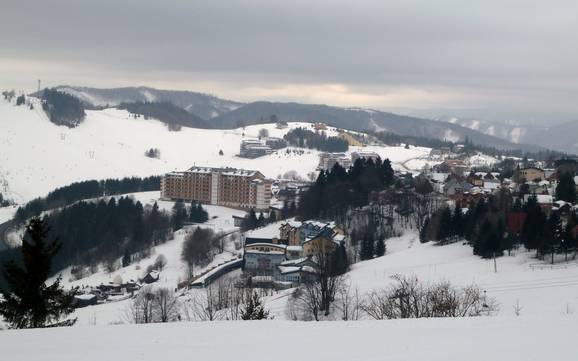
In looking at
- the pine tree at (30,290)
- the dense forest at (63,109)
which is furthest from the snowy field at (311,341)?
the dense forest at (63,109)

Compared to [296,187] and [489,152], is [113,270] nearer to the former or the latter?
[296,187]

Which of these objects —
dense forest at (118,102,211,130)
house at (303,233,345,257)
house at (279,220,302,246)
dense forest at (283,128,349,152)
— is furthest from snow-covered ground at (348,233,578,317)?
dense forest at (118,102,211,130)

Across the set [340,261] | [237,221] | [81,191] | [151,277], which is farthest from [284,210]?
[81,191]

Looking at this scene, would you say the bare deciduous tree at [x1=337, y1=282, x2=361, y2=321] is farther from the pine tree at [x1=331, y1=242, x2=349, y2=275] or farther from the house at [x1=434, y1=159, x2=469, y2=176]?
the house at [x1=434, y1=159, x2=469, y2=176]

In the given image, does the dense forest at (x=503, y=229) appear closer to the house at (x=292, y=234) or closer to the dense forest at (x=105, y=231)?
the house at (x=292, y=234)

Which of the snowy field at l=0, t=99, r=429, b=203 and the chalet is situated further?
the snowy field at l=0, t=99, r=429, b=203

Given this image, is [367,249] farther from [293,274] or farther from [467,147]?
[467,147]
